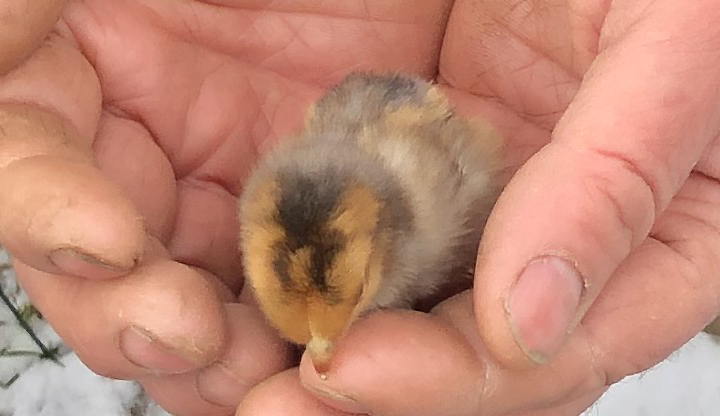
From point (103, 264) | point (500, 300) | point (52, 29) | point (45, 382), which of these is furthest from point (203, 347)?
point (45, 382)

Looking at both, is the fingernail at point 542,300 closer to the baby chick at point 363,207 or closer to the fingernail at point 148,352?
the baby chick at point 363,207

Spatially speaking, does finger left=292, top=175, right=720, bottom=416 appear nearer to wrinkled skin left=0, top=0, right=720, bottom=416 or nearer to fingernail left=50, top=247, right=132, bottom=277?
wrinkled skin left=0, top=0, right=720, bottom=416

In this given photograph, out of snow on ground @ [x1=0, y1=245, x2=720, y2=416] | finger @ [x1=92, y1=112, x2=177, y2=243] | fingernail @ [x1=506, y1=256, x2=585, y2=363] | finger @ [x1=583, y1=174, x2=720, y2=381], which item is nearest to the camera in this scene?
A: fingernail @ [x1=506, y1=256, x2=585, y2=363]

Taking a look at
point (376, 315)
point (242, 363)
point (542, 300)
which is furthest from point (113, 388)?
point (542, 300)

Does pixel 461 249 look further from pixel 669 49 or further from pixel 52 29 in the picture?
pixel 52 29

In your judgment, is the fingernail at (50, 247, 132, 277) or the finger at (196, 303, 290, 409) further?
the finger at (196, 303, 290, 409)

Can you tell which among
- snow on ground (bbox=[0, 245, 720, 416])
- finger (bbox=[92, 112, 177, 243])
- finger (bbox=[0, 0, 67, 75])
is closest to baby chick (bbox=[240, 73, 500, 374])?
finger (bbox=[92, 112, 177, 243])

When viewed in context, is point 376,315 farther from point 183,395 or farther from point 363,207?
point 183,395

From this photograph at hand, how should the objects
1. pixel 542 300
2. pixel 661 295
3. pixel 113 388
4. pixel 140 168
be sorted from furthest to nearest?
pixel 113 388, pixel 140 168, pixel 661 295, pixel 542 300
